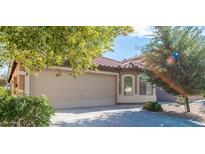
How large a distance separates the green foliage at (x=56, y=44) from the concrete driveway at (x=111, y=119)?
1.23m

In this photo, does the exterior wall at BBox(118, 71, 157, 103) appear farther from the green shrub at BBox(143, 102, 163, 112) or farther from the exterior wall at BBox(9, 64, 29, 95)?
the exterior wall at BBox(9, 64, 29, 95)

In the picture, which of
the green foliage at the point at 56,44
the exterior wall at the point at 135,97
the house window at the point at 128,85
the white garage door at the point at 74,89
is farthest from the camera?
the house window at the point at 128,85

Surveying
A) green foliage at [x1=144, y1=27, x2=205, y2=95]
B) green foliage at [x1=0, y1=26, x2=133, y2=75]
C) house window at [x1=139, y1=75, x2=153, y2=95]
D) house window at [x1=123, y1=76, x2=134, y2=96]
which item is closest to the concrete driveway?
house window at [x1=139, y1=75, x2=153, y2=95]

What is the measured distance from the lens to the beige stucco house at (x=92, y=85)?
9.04 m

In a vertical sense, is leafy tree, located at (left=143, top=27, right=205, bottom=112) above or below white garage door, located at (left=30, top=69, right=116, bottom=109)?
above

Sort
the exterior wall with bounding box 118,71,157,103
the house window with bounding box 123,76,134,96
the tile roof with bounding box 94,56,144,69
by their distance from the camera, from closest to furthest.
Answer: the tile roof with bounding box 94,56,144,69 < the exterior wall with bounding box 118,71,157,103 < the house window with bounding box 123,76,134,96

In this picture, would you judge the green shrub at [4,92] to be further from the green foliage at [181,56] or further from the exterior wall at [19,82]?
the green foliage at [181,56]

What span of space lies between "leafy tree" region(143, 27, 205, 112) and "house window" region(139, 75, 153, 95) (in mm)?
245

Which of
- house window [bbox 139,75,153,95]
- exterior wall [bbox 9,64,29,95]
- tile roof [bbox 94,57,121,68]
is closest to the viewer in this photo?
exterior wall [bbox 9,64,29,95]

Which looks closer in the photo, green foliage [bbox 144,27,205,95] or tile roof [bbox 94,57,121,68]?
tile roof [bbox 94,57,121,68]

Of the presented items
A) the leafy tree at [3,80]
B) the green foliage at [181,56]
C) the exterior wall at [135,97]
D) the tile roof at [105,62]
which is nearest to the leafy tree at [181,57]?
the green foliage at [181,56]

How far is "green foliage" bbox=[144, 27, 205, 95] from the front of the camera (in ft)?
32.0

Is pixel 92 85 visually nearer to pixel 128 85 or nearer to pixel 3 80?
pixel 128 85
